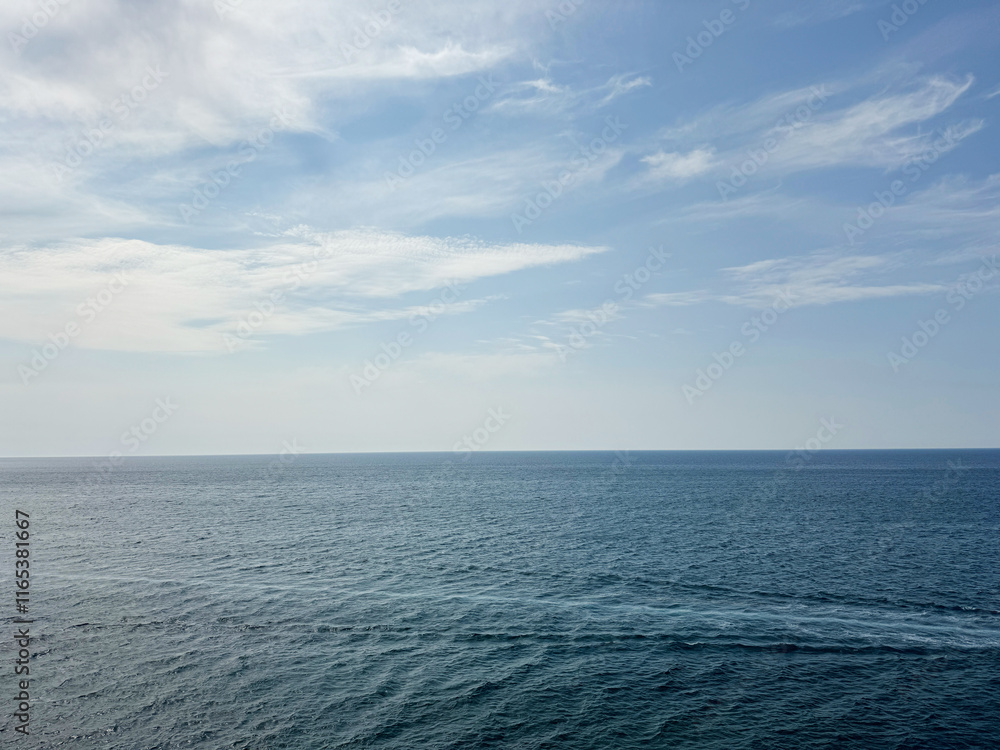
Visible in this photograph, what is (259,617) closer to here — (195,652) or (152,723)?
(195,652)

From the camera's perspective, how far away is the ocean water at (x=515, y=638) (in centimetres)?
3170

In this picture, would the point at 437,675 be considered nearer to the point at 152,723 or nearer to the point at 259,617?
the point at 152,723

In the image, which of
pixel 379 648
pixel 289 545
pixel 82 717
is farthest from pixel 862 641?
pixel 289 545

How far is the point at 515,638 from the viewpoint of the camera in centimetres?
4475

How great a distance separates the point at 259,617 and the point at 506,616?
22.0 m

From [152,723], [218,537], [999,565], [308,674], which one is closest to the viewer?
[152,723]

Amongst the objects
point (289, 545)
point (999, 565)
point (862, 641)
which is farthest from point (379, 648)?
point (999, 565)

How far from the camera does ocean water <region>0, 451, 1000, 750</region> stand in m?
31.7

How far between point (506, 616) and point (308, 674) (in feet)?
59.4

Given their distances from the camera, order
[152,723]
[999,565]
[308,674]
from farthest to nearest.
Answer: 1. [999,565]
2. [308,674]
3. [152,723]

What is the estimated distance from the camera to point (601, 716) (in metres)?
33.0

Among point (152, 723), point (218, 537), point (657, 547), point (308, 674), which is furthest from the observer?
point (218, 537)

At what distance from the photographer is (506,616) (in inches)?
1973

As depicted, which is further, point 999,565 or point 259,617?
point 999,565
